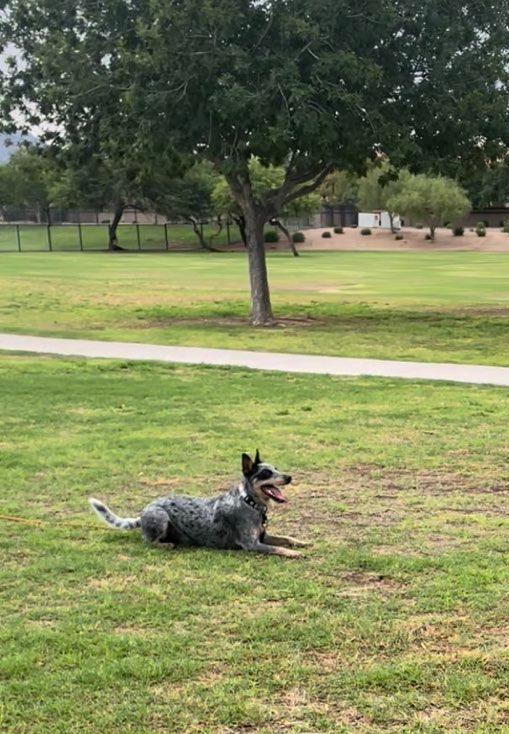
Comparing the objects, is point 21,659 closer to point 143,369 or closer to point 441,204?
point 143,369

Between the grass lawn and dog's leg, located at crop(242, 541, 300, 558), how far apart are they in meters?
9.31

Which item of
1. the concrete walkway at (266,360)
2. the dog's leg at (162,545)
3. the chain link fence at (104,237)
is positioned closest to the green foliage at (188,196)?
the chain link fence at (104,237)

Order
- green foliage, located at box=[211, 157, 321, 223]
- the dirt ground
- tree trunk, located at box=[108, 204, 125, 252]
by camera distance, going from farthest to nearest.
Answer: the dirt ground
tree trunk, located at box=[108, 204, 125, 252]
green foliage, located at box=[211, 157, 321, 223]

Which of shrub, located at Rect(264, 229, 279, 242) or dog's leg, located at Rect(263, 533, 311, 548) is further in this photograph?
shrub, located at Rect(264, 229, 279, 242)

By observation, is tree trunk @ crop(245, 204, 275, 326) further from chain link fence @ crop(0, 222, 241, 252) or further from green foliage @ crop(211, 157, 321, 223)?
chain link fence @ crop(0, 222, 241, 252)

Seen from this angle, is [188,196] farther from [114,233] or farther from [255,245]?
[255,245]

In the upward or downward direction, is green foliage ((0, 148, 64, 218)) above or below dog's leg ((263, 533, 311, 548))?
above

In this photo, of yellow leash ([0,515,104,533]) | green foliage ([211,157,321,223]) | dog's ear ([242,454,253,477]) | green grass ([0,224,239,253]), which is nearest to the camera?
dog's ear ([242,454,253,477])

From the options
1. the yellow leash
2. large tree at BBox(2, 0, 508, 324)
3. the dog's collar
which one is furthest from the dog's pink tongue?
large tree at BBox(2, 0, 508, 324)

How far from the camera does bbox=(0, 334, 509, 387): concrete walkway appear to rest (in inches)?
517

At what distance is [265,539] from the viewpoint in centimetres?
591

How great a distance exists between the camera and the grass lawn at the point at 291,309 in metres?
17.2

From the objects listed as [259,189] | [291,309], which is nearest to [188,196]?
[259,189]

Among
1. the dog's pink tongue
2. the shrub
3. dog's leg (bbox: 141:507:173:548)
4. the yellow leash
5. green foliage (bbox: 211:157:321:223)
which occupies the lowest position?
the yellow leash
